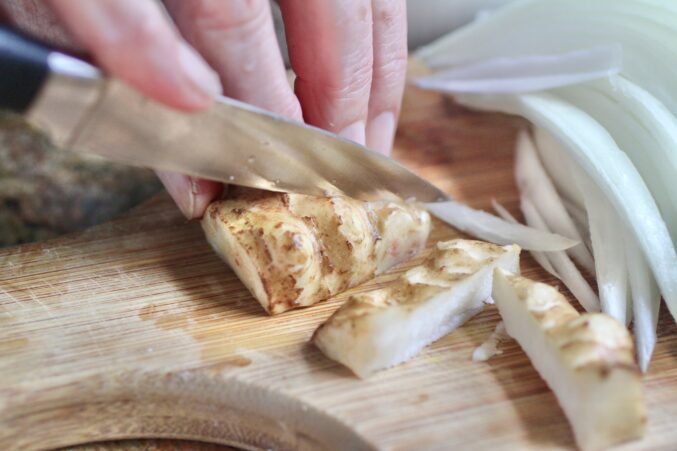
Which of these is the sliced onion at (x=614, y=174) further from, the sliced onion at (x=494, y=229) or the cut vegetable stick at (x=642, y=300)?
the sliced onion at (x=494, y=229)

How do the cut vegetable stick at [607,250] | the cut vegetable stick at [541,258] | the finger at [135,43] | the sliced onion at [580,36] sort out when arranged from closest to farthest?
the finger at [135,43]
the cut vegetable stick at [607,250]
the cut vegetable stick at [541,258]
the sliced onion at [580,36]

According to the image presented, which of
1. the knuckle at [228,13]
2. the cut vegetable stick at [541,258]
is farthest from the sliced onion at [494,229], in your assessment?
the knuckle at [228,13]

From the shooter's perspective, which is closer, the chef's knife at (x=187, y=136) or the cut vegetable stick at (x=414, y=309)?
the chef's knife at (x=187, y=136)


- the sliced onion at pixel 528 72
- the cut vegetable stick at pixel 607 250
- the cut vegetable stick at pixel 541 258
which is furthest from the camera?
the sliced onion at pixel 528 72

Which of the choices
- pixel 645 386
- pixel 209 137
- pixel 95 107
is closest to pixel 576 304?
pixel 645 386

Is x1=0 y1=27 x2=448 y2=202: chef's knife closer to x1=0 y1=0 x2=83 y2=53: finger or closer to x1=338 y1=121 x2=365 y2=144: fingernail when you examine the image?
x1=338 y1=121 x2=365 y2=144: fingernail

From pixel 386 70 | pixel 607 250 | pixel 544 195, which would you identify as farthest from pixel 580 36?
pixel 607 250

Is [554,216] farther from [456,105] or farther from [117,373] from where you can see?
[117,373]
